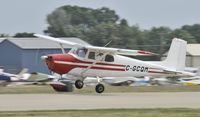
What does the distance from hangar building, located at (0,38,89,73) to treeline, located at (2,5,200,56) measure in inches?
788

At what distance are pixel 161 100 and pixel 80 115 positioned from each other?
693cm

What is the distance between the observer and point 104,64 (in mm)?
31688

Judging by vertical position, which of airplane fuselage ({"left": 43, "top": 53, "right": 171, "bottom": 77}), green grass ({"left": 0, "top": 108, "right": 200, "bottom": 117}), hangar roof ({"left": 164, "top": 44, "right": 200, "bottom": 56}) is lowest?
green grass ({"left": 0, "top": 108, "right": 200, "bottom": 117})

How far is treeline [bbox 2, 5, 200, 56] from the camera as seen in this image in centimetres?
11610

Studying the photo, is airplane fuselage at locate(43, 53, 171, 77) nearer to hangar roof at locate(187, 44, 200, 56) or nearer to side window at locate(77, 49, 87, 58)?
side window at locate(77, 49, 87, 58)

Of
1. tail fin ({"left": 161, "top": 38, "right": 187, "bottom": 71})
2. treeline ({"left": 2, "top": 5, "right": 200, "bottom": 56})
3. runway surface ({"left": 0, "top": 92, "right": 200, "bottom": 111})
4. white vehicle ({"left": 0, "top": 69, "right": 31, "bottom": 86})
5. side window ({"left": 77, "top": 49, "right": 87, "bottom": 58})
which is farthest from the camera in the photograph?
treeline ({"left": 2, "top": 5, "right": 200, "bottom": 56})

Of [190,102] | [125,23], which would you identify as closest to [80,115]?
[190,102]

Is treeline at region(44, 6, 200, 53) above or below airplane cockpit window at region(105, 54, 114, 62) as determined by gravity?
above

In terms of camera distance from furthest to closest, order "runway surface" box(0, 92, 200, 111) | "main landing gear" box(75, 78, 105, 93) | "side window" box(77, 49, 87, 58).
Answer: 1. "side window" box(77, 49, 87, 58)
2. "main landing gear" box(75, 78, 105, 93)
3. "runway surface" box(0, 92, 200, 111)

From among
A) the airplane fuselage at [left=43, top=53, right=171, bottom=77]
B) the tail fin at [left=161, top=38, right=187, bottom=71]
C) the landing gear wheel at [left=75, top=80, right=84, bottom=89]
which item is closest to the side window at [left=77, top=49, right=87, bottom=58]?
the airplane fuselage at [left=43, top=53, right=171, bottom=77]

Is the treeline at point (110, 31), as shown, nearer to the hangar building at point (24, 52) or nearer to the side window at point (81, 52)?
the hangar building at point (24, 52)

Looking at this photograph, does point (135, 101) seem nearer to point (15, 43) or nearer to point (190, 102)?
point (190, 102)

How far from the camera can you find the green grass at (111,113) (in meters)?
17.8

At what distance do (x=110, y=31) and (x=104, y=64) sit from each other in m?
90.7
